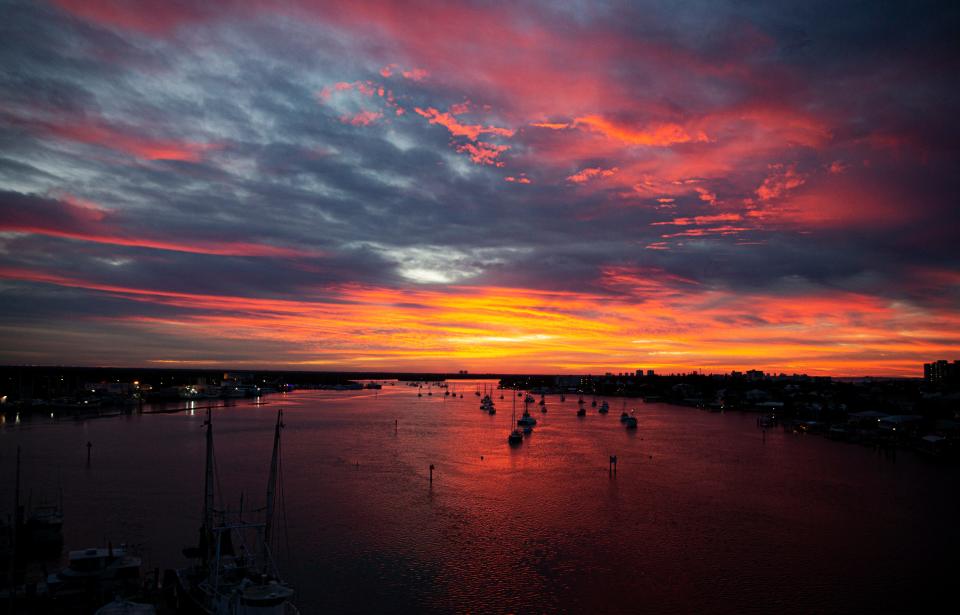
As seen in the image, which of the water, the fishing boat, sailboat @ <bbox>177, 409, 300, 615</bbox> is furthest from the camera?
the water

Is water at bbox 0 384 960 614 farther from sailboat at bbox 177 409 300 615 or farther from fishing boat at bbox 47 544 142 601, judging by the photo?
fishing boat at bbox 47 544 142 601

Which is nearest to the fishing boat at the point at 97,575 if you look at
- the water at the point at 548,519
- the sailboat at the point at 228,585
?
the sailboat at the point at 228,585

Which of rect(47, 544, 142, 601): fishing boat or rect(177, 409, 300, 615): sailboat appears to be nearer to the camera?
→ rect(177, 409, 300, 615): sailboat

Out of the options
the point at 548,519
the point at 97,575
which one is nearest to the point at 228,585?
the point at 97,575

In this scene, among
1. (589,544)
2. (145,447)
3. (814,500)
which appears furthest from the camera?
(145,447)

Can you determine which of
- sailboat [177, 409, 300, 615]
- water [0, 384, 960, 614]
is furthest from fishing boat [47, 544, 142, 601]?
water [0, 384, 960, 614]

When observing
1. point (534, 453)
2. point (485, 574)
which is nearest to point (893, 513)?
point (485, 574)

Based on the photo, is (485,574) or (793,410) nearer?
(485,574)

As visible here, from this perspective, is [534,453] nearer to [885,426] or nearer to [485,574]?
[485,574]
